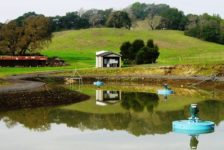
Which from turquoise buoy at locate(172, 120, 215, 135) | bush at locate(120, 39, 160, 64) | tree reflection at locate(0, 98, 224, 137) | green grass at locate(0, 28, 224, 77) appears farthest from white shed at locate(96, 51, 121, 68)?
turquoise buoy at locate(172, 120, 215, 135)

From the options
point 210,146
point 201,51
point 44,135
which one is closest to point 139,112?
point 44,135

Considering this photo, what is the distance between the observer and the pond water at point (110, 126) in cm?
2698

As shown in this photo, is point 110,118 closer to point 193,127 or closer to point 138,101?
point 193,127

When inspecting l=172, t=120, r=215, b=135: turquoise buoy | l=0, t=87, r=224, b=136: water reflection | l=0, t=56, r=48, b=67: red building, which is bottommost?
l=0, t=56, r=48, b=67: red building

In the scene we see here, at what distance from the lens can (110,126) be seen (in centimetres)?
3453

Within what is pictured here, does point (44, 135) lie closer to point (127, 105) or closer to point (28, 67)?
point (127, 105)

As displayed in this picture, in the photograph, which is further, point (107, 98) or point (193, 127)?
point (107, 98)

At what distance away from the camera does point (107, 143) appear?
1086 inches

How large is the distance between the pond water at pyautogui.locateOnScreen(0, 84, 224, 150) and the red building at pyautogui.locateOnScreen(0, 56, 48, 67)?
63542 mm

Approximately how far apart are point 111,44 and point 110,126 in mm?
130005

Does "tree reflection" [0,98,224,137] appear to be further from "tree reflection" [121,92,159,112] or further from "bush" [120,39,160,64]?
"bush" [120,39,160,64]

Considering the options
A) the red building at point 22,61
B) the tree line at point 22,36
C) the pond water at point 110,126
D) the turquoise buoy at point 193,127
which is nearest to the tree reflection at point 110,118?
the pond water at point 110,126

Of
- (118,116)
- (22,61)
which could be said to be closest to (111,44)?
(22,61)

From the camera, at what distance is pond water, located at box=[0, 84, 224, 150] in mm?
26984
